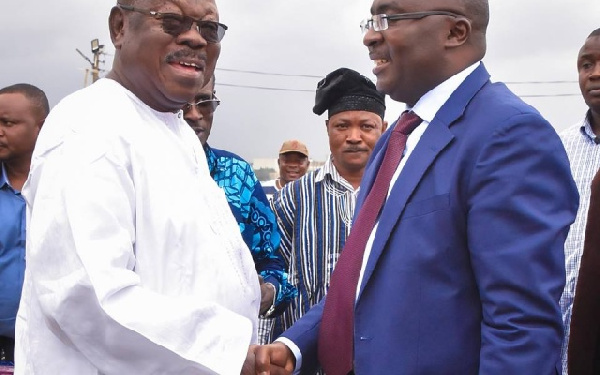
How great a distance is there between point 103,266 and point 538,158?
117 cm

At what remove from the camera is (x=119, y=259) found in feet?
6.29

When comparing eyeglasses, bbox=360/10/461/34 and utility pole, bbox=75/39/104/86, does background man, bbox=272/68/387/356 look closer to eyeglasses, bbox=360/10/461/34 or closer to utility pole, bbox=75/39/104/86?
eyeglasses, bbox=360/10/461/34

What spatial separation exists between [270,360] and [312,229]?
1677mm

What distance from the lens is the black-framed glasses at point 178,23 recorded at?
2.29 metres

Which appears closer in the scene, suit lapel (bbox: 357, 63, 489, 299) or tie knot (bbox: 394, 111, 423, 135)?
suit lapel (bbox: 357, 63, 489, 299)

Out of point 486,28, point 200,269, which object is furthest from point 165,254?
point 486,28

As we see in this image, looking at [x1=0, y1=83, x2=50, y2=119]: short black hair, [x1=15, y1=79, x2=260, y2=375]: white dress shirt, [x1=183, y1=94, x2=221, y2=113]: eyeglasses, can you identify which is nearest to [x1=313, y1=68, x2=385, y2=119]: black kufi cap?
[x1=183, y1=94, x2=221, y2=113]: eyeglasses

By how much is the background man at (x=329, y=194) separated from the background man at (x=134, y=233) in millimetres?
1695

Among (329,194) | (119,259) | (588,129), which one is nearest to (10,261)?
(329,194)

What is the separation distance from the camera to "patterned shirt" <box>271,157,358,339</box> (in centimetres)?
408

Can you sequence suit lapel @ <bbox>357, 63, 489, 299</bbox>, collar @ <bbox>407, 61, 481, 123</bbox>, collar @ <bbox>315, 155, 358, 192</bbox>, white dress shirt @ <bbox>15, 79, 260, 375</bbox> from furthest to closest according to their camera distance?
collar @ <bbox>315, 155, 358, 192</bbox>
collar @ <bbox>407, 61, 481, 123</bbox>
suit lapel @ <bbox>357, 63, 489, 299</bbox>
white dress shirt @ <bbox>15, 79, 260, 375</bbox>

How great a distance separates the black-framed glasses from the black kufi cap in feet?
6.96

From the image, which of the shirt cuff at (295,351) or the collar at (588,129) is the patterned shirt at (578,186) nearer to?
the collar at (588,129)

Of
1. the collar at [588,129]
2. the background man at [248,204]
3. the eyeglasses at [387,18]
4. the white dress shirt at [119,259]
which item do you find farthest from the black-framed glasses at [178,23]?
the collar at [588,129]
